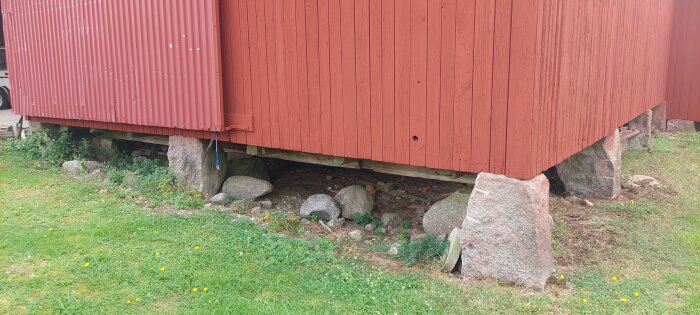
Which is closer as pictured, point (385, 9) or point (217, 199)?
point (385, 9)

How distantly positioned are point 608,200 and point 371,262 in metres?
3.75

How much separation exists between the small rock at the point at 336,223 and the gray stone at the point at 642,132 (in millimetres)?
6659

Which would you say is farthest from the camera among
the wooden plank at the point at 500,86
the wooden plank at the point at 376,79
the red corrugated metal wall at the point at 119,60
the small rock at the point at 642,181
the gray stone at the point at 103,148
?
the gray stone at the point at 103,148

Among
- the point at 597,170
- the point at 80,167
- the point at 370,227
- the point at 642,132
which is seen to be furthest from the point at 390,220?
the point at 642,132

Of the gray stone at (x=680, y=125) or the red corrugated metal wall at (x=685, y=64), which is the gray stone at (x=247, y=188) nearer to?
the red corrugated metal wall at (x=685, y=64)

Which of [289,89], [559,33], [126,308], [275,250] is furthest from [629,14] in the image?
[126,308]

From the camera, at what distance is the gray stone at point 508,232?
15.9 feet

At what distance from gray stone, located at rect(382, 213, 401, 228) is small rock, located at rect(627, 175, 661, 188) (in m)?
3.57

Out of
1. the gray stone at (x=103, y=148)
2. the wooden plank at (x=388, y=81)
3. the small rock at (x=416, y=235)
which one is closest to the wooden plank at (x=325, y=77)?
the wooden plank at (x=388, y=81)

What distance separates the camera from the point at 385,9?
548cm

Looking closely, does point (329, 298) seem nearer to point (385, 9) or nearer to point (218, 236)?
point (218, 236)

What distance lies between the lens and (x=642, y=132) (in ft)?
36.2

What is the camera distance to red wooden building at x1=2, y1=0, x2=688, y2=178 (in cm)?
495

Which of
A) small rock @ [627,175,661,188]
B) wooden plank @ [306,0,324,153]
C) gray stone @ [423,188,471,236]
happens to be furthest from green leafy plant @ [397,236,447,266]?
small rock @ [627,175,661,188]
